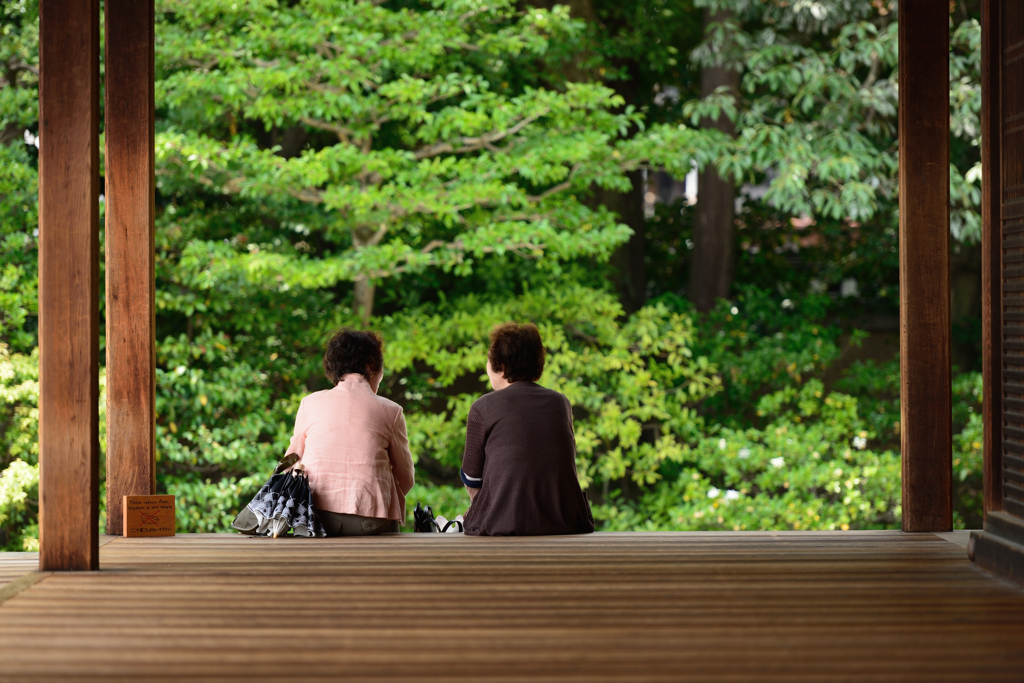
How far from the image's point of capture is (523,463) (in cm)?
336

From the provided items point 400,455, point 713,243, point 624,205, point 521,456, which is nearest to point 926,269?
point 521,456

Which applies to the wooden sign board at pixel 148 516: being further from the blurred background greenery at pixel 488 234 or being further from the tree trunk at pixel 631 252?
the tree trunk at pixel 631 252

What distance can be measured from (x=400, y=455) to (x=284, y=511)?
452 millimetres

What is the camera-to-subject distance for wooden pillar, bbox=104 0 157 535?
11.7 ft

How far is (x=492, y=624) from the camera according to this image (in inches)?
89.6

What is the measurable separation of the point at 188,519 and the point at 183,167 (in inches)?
83.0

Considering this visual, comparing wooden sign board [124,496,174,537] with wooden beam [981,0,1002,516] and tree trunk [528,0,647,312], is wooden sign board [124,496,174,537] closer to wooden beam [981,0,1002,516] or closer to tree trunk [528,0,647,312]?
wooden beam [981,0,1002,516]

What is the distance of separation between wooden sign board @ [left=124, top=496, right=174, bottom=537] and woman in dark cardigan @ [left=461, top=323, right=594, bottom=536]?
41.7 inches

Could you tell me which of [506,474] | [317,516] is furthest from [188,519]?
[506,474]

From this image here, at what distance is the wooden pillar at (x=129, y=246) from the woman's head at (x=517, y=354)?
4.12 feet

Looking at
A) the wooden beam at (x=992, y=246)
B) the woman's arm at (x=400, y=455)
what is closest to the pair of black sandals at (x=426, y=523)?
the woman's arm at (x=400, y=455)

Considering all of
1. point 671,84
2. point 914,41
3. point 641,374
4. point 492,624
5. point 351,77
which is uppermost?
point 671,84

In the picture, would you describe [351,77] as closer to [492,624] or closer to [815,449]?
[815,449]

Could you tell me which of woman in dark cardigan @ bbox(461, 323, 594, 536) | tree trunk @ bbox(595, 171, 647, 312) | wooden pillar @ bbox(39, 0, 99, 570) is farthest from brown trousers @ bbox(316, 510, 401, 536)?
tree trunk @ bbox(595, 171, 647, 312)
